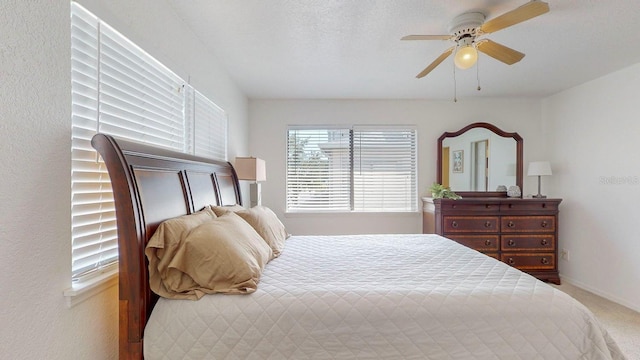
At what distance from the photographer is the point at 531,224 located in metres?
3.55

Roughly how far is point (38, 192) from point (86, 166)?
257mm

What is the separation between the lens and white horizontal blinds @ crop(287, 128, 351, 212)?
418cm

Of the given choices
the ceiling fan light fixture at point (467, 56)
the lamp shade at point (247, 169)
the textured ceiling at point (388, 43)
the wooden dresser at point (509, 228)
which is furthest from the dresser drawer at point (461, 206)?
the lamp shade at point (247, 169)

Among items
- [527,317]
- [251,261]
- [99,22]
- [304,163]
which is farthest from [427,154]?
[99,22]

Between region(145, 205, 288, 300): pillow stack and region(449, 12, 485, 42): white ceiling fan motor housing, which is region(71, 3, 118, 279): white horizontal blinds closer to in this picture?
region(145, 205, 288, 300): pillow stack

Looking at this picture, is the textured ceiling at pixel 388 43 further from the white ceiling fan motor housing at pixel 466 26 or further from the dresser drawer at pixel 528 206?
the dresser drawer at pixel 528 206

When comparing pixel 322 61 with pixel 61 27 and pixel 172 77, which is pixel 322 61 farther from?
pixel 61 27

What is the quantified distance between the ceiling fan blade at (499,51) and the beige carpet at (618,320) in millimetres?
2342

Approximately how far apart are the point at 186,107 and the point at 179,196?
2.77ft

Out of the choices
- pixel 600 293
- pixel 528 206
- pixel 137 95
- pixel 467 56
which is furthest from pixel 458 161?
pixel 137 95

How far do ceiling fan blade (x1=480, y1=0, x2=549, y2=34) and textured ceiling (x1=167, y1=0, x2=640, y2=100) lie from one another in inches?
6.9

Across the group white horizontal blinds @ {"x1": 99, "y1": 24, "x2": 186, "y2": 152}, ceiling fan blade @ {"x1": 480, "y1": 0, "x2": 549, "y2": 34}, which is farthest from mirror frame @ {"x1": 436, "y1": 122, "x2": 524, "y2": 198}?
white horizontal blinds @ {"x1": 99, "y1": 24, "x2": 186, "y2": 152}

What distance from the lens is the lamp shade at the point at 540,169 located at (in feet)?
12.3

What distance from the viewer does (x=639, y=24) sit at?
212cm
